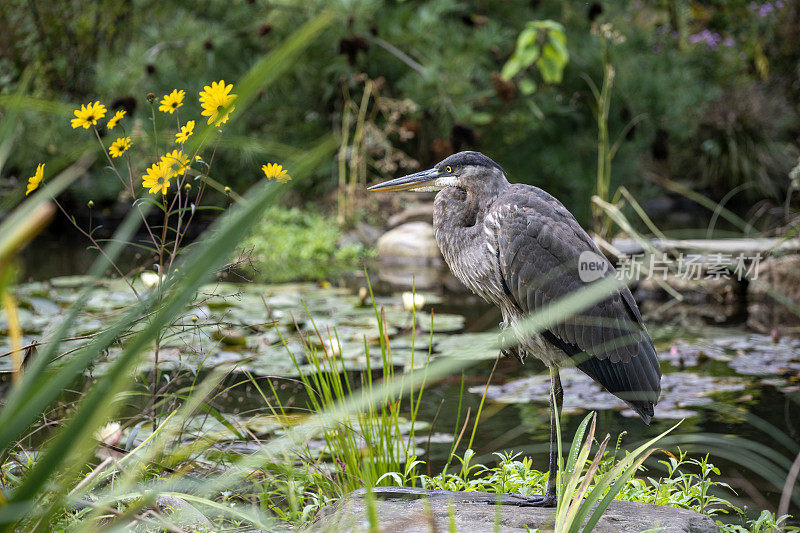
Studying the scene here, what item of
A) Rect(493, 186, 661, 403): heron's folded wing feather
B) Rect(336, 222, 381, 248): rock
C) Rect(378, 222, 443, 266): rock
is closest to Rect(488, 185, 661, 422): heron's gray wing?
Rect(493, 186, 661, 403): heron's folded wing feather

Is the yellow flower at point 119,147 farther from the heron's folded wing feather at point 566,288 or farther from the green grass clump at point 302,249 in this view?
the green grass clump at point 302,249

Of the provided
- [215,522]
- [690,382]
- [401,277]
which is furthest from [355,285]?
[215,522]

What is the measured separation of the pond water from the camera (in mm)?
3352

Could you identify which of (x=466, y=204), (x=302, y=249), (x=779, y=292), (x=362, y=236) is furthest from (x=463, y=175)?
(x=362, y=236)

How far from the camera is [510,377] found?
4.50 meters

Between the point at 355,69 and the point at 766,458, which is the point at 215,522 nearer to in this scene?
the point at 766,458

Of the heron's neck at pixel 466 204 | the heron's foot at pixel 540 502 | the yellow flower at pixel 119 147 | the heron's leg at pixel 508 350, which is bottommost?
the heron's foot at pixel 540 502

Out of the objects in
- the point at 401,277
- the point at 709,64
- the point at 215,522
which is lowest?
the point at 401,277

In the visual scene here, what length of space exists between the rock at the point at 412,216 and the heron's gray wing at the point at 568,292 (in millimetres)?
6267

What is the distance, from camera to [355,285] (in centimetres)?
698

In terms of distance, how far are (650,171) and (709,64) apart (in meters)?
3.31

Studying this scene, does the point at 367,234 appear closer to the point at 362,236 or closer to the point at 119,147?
the point at 362,236

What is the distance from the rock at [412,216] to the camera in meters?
8.88

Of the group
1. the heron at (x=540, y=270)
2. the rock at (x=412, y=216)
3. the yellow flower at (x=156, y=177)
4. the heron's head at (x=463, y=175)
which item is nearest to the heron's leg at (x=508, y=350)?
the heron at (x=540, y=270)
